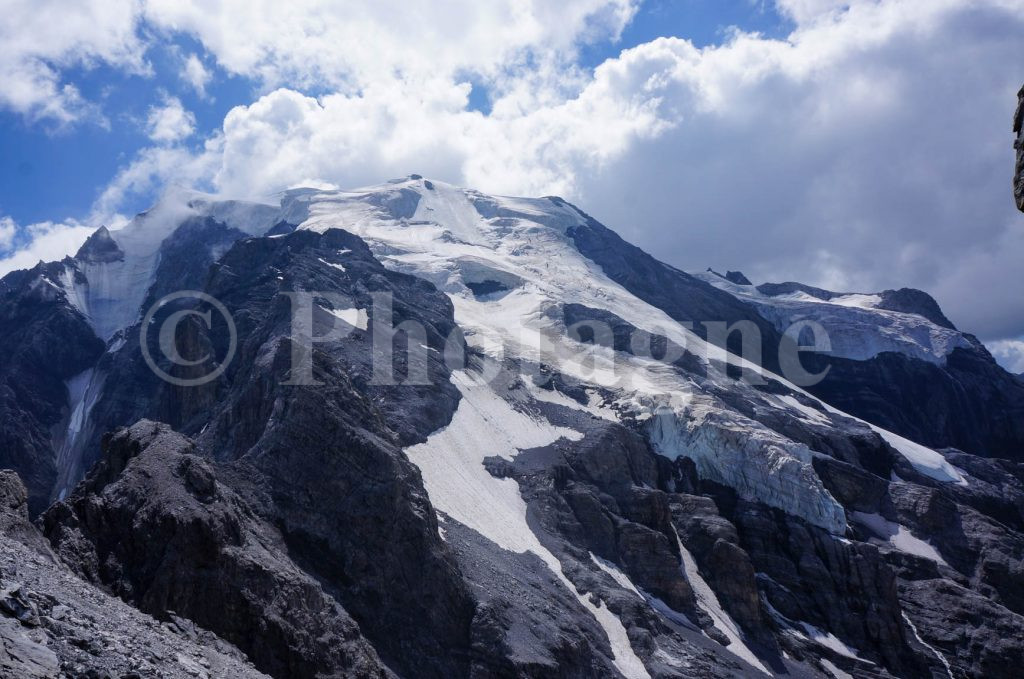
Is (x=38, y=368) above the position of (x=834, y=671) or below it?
above

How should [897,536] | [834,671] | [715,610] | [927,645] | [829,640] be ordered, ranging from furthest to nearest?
[897,536] < [927,645] < [829,640] < [715,610] < [834,671]

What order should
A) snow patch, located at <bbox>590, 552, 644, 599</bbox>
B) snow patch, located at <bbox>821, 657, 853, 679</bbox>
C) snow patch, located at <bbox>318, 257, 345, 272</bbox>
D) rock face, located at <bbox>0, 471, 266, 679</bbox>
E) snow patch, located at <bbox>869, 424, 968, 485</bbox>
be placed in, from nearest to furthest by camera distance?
rock face, located at <bbox>0, 471, 266, 679</bbox> → snow patch, located at <bbox>590, 552, 644, 599</bbox> → snow patch, located at <bbox>821, 657, 853, 679</bbox> → snow patch, located at <bbox>318, 257, 345, 272</bbox> → snow patch, located at <bbox>869, 424, 968, 485</bbox>

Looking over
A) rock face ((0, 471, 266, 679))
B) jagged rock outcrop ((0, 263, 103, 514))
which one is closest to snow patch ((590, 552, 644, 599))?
rock face ((0, 471, 266, 679))

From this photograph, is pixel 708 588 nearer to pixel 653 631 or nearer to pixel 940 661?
pixel 653 631

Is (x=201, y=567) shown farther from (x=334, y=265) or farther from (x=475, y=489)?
(x=334, y=265)

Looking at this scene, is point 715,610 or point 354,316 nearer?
point 715,610

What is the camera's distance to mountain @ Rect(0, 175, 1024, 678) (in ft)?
171

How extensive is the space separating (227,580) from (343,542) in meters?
14.4

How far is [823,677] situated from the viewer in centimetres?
8594

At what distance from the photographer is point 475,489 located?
86.6 metres

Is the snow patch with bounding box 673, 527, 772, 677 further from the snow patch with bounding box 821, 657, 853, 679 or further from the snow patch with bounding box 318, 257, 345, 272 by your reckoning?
the snow patch with bounding box 318, 257, 345, 272

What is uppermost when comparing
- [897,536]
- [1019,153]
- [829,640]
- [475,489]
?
[897,536]

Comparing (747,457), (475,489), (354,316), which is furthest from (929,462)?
(354,316)

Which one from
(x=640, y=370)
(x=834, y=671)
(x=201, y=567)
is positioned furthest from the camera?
(x=640, y=370)
